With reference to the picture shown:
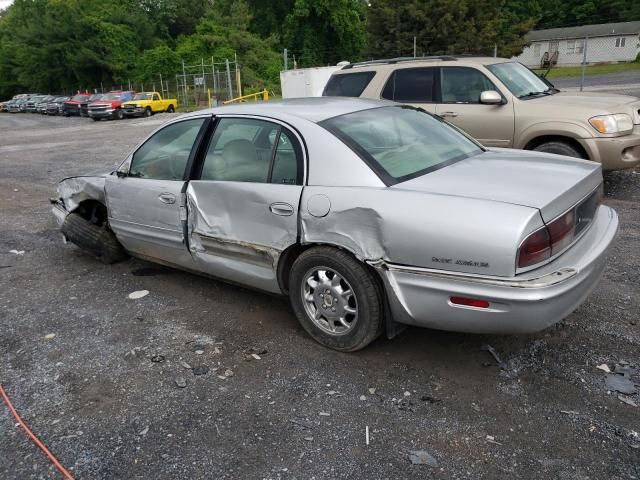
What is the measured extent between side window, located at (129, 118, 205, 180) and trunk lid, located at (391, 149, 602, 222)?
190 cm

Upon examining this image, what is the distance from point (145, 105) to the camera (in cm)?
3316

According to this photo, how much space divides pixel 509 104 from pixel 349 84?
8.14 ft

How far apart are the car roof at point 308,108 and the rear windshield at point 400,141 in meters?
0.08

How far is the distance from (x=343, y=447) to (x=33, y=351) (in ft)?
7.91

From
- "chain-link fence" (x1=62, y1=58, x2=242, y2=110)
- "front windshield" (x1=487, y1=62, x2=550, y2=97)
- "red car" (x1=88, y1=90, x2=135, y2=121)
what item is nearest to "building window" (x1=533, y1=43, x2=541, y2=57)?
"chain-link fence" (x1=62, y1=58, x2=242, y2=110)

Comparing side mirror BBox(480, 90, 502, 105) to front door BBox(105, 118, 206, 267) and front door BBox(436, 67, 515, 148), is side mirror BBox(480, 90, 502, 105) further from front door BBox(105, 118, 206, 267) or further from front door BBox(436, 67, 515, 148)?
front door BBox(105, 118, 206, 267)

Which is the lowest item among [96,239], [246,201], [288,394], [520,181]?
[288,394]

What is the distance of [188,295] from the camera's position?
15.3 feet

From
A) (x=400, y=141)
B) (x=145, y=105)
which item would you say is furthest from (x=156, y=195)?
(x=145, y=105)

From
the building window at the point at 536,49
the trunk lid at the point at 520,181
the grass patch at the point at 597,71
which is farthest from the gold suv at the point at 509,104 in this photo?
the building window at the point at 536,49

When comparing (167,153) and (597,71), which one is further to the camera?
(597,71)

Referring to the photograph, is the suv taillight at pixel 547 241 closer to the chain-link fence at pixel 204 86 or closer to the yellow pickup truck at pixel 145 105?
the chain-link fence at pixel 204 86

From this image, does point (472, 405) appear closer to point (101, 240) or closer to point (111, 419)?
point (111, 419)

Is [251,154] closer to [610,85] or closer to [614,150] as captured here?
[614,150]
